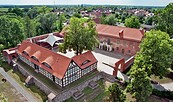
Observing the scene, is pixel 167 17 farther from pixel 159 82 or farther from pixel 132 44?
pixel 159 82

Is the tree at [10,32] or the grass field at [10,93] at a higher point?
the tree at [10,32]

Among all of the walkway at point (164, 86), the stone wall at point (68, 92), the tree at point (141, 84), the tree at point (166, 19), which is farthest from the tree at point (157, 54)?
the tree at point (166, 19)

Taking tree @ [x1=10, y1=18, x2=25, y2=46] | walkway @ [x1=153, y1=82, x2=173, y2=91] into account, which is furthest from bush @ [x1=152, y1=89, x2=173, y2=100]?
tree @ [x1=10, y1=18, x2=25, y2=46]

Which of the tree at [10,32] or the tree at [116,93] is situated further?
the tree at [10,32]

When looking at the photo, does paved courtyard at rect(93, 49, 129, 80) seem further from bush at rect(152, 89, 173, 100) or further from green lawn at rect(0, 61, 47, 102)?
green lawn at rect(0, 61, 47, 102)

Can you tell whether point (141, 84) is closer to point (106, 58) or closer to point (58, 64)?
point (58, 64)

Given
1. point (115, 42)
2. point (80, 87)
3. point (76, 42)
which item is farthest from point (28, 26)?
point (80, 87)

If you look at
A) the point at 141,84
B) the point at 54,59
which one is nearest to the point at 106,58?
the point at 54,59

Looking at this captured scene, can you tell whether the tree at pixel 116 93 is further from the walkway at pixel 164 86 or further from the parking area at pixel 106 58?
the parking area at pixel 106 58
